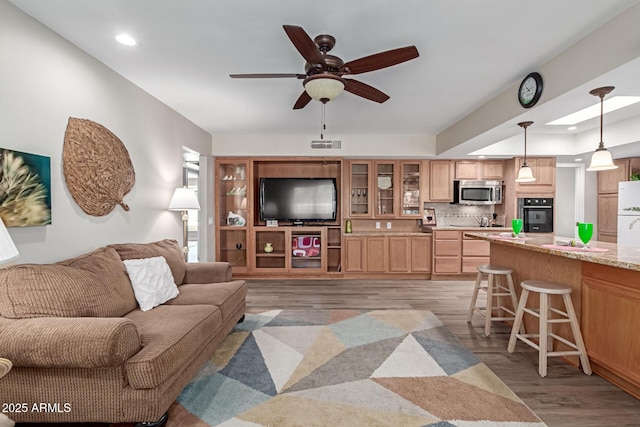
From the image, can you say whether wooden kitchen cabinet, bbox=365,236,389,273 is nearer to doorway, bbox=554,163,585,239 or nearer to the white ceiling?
the white ceiling

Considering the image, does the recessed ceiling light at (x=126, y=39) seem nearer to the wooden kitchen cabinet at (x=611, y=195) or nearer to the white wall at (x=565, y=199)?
the wooden kitchen cabinet at (x=611, y=195)

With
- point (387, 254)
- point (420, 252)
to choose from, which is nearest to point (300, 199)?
point (387, 254)

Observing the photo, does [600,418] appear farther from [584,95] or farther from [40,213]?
[40,213]

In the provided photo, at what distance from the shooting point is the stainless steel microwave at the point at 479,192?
5.77 metres

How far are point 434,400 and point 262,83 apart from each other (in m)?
3.10

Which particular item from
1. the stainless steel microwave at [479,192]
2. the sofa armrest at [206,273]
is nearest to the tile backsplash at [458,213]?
the stainless steel microwave at [479,192]

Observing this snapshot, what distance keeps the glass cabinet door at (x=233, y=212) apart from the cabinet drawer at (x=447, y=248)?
3.44m

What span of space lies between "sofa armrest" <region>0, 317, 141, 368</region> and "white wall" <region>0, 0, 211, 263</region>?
2.48ft

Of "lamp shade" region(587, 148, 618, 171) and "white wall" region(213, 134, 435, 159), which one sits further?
"white wall" region(213, 134, 435, 159)

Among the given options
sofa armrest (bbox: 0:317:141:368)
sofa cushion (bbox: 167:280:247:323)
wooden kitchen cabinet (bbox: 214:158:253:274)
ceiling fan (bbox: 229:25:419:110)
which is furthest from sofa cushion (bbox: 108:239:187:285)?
wooden kitchen cabinet (bbox: 214:158:253:274)

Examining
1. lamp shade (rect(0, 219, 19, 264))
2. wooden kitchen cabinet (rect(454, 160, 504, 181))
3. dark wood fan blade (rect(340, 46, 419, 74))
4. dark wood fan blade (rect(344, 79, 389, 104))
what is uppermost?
dark wood fan blade (rect(340, 46, 419, 74))

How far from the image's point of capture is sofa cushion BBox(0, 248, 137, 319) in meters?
1.77

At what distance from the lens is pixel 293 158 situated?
566cm

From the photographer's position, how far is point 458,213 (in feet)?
20.2
